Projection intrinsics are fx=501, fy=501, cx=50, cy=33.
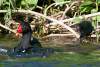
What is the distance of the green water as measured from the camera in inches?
343

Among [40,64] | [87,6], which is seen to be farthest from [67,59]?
[87,6]

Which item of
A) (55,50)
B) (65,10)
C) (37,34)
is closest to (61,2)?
(65,10)

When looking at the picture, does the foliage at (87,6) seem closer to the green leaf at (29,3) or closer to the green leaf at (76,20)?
the green leaf at (76,20)

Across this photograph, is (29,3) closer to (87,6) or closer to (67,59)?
(87,6)

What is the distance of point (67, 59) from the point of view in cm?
909

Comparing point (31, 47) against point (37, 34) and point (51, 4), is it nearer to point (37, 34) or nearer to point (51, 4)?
point (37, 34)

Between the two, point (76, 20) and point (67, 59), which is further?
point (76, 20)

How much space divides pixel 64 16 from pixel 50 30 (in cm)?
50

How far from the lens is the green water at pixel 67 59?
8703 millimetres

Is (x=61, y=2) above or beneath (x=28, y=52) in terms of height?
above

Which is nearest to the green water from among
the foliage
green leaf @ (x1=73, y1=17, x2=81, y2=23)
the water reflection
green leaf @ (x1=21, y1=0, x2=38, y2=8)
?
the water reflection

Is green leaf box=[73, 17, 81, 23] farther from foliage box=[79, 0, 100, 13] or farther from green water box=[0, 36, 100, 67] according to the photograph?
green water box=[0, 36, 100, 67]

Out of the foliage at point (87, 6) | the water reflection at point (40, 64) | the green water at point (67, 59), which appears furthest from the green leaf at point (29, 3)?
the water reflection at point (40, 64)

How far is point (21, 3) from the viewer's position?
1159 cm
